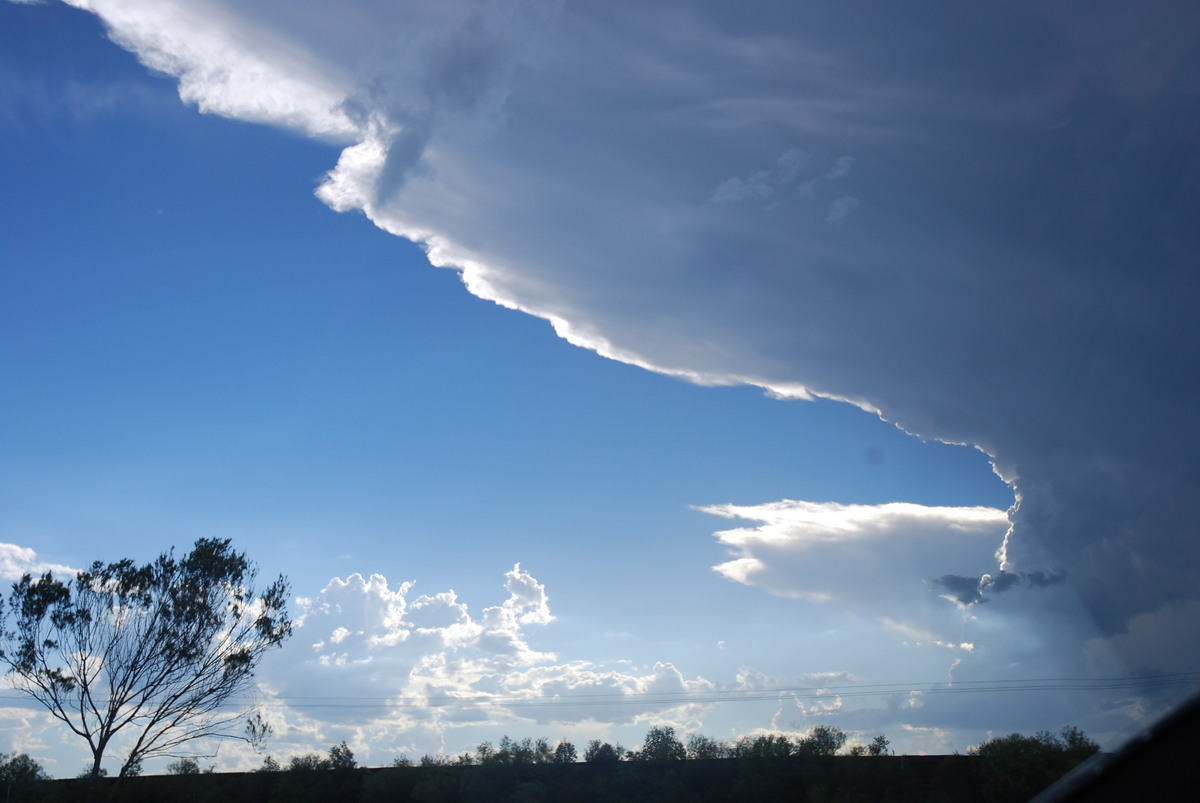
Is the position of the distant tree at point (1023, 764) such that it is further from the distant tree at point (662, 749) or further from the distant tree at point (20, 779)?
the distant tree at point (20, 779)

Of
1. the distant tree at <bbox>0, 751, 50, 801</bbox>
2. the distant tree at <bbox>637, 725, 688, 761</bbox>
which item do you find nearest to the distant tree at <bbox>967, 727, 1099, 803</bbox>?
the distant tree at <bbox>637, 725, 688, 761</bbox>

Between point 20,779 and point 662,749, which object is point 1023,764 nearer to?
point 662,749

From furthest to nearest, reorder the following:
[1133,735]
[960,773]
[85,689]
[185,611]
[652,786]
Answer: [652,786]
[960,773]
[185,611]
[85,689]
[1133,735]

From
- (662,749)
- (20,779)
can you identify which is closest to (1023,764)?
(662,749)

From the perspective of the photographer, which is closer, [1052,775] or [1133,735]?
[1133,735]

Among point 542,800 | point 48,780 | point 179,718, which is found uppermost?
point 179,718

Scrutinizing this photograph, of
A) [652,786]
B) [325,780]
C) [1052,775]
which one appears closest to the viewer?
[1052,775]

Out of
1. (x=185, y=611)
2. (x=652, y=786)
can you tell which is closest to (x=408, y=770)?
(x=652, y=786)

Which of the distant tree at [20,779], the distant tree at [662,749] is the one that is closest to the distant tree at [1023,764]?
the distant tree at [662,749]

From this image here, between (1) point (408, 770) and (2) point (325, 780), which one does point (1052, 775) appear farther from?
(2) point (325, 780)

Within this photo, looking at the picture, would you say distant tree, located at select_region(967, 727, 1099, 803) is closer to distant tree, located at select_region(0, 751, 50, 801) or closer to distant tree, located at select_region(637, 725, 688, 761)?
distant tree, located at select_region(637, 725, 688, 761)

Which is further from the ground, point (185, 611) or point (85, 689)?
point (185, 611)

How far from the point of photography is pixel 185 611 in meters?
41.9

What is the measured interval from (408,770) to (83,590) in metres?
32.4
